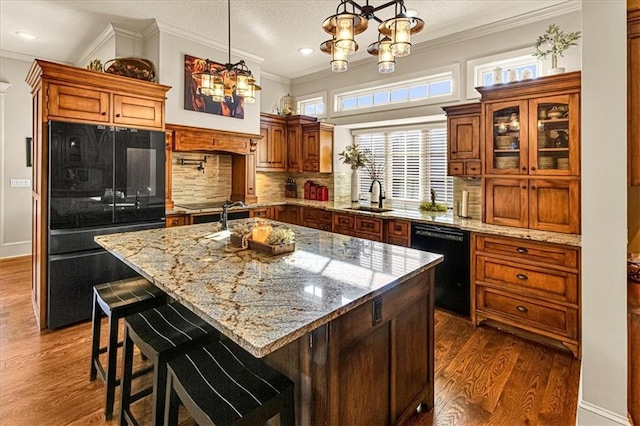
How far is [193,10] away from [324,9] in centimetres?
141

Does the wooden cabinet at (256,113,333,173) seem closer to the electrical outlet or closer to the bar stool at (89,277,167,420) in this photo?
the bar stool at (89,277,167,420)

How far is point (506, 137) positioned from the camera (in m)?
3.34

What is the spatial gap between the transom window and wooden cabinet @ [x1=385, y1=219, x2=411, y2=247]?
1.64 meters

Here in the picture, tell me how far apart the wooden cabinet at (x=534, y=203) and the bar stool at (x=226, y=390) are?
2802mm

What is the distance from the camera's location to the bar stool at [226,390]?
1.24 metres

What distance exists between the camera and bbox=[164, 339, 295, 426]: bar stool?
1.24m

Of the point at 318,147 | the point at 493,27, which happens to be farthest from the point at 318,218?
the point at 493,27

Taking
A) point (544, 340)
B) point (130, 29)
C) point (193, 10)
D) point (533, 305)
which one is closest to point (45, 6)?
point (130, 29)

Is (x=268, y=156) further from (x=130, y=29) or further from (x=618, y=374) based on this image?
(x=618, y=374)

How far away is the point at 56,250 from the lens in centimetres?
310

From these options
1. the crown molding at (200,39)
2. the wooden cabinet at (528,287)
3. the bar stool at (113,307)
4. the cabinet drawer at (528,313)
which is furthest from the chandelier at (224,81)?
the cabinet drawer at (528,313)

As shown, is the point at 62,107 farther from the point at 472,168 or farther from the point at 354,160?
the point at 472,168

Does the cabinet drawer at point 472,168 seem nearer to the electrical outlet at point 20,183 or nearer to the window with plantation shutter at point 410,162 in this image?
the window with plantation shutter at point 410,162

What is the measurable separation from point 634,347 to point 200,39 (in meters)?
5.06
